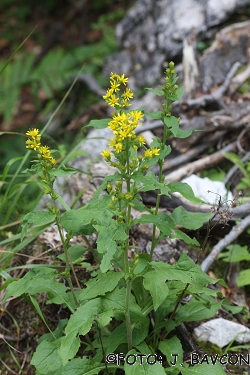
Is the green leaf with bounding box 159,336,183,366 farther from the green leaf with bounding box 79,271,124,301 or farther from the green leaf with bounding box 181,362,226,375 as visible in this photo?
the green leaf with bounding box 79,271,124,301

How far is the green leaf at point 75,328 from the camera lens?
1.74 meters

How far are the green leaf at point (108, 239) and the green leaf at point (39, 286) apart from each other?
42 cm

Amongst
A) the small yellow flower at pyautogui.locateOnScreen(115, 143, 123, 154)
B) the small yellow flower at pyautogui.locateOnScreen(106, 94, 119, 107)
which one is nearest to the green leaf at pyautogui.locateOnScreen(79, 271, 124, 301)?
the small yellow flower at pyautogui.locateOnScreen(115, 143, 123, 154)

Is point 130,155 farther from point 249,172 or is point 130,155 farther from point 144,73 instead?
point 144,73

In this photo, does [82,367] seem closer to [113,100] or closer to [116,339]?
[116,339]

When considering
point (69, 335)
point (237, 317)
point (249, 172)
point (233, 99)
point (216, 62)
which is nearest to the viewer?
point (69, 335)

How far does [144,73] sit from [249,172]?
95.4 inches

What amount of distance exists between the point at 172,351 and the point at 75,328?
1.86 feet

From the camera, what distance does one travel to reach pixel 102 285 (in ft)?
6.12

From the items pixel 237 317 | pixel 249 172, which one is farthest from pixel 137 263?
pixel 249 172

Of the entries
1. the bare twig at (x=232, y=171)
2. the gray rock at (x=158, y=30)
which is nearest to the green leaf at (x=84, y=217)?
the bare twig at (x=232, y=171)

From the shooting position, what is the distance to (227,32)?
4656 millimetres

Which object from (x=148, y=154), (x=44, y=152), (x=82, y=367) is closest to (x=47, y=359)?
(x=82, y=367)

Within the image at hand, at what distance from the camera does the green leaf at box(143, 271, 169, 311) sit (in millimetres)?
1730
